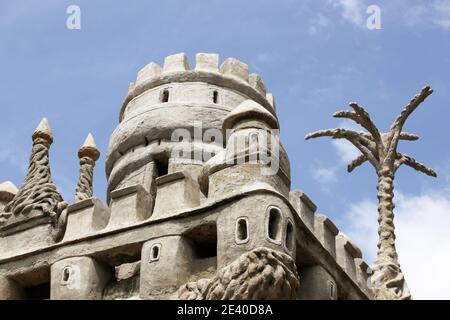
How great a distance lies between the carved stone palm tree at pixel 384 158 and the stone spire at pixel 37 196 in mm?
4648

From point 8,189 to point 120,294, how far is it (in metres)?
4.13

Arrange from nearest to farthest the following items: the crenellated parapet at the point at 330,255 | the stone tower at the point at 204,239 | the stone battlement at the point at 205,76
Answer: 1. the stone tower at the point at 204,239
2. the crenellated parapet at the point at 330,255
3. the stone battlement at the point at 205,76

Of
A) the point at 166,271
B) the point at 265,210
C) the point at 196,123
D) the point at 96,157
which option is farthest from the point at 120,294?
the point at 96,157

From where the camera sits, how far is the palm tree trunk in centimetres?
2056

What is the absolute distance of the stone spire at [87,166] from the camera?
25219 millimetres

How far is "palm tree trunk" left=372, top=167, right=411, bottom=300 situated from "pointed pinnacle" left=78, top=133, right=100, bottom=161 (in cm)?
672

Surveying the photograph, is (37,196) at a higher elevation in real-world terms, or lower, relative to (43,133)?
lower

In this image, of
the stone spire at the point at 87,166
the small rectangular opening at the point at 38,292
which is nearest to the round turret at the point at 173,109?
the stone spire at the point at 87,166

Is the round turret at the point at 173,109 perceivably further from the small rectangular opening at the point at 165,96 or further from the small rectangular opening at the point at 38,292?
the small rectangular opening at the point at 38,292

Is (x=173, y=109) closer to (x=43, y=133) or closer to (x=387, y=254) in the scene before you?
(x=43, y=133)

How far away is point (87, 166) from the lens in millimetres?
25859

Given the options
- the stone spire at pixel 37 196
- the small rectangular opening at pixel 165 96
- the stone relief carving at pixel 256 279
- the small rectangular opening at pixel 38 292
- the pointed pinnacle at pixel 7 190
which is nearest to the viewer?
the stone relief carving at pixel 256 279

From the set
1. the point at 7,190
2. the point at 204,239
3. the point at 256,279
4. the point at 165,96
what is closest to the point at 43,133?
the point at 7,190

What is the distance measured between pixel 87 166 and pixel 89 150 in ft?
1.35
